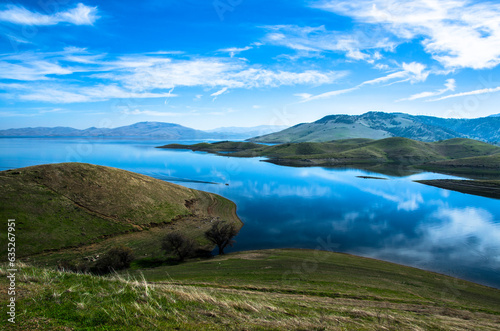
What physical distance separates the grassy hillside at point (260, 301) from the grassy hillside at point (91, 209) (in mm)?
18303

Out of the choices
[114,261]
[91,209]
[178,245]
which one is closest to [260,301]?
[178,245]

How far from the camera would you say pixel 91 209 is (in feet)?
159

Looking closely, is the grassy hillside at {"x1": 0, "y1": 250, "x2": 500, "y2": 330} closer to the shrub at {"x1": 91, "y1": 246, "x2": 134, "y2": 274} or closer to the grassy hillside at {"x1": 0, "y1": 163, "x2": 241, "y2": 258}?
the shrub at {"x1": 91, "y1": 246, "x2": 134, "y2": 274}

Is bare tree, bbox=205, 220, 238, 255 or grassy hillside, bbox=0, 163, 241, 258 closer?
grassy hillside, bbox=0, 163, 241, 258

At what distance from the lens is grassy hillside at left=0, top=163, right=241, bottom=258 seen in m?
39.6

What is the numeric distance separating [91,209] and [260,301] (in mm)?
45232

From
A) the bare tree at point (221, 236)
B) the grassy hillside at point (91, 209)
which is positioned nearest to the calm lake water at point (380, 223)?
the bare tree at point (221, 236)

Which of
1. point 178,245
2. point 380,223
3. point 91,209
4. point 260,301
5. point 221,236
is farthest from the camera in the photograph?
point 380,223

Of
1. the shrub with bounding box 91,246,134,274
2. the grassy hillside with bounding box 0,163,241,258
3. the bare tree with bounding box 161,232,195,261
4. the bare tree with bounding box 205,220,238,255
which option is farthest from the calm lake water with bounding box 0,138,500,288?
the shrub with bounding box 91,246,134,274

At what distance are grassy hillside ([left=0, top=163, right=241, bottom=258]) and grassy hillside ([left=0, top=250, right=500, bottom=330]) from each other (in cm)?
1830

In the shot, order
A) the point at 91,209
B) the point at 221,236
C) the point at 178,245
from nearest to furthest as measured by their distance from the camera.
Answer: the point at 178,245
the point at 221,236
the point at 91,209

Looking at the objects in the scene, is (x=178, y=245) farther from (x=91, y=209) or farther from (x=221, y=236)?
(x=91, y=209)

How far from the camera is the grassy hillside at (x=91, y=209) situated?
1559 inches

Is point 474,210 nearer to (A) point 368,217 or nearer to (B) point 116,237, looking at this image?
(A) point 368,217
